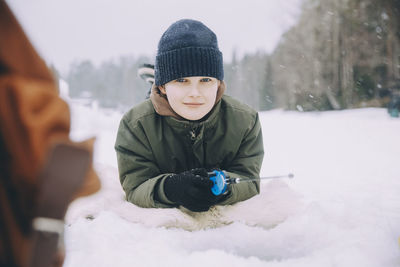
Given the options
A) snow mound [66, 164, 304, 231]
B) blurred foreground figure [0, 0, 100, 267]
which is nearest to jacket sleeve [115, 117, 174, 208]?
snow mound [66, 164, 304, 231]

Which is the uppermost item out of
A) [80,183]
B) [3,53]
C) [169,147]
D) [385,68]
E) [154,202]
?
[3,53]

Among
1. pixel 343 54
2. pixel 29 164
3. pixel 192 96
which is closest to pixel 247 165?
pixel 192 96

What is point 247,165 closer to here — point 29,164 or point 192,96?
point 192,96

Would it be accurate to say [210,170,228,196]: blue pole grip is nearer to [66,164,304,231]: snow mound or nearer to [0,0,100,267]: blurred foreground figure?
[66,164,304,231]: snow mound

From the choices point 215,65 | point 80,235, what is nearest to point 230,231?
point 80,235

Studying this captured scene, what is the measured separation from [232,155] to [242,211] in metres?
0.39

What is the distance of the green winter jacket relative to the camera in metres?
1.73

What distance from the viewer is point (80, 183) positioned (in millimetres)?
591

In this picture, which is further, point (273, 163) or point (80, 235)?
point (273, 163)

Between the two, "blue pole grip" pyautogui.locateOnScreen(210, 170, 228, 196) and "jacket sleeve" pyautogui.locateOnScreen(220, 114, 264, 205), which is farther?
"jacket sleeve" pyautogui.locateOnScreen(220, 114, 264, 205)

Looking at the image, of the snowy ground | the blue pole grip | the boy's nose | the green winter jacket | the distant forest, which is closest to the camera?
the snowy ground

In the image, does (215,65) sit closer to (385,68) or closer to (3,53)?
(3,53)

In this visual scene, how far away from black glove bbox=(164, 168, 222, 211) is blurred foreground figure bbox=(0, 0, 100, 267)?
0.82 metres

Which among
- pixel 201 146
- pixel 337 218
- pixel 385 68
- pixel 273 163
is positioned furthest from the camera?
pixel 385 68
